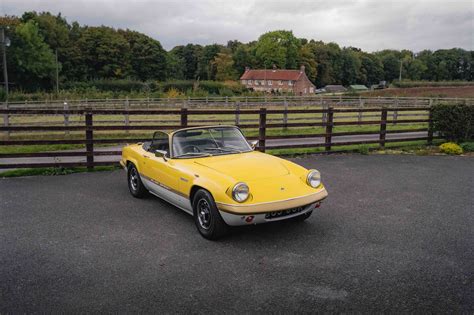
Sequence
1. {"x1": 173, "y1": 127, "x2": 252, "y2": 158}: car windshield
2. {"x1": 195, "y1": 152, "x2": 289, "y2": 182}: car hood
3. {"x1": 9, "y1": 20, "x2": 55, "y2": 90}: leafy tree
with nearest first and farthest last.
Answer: {"x1": 195, "y1": 152, "x2": 289, "y2": 182}: car hood → {"x1": 173, "y1": 127, "x2": 252, "y2": 158}: car windshield → {"x1": 9, "y1": 20, "x2": 55, "y2": 90}: leafy tree

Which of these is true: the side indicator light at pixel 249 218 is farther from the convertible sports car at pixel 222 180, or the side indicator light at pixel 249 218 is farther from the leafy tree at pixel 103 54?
the leafy tree at pixel 103 54

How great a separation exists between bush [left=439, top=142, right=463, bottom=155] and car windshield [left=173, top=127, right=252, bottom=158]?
29.3 feet

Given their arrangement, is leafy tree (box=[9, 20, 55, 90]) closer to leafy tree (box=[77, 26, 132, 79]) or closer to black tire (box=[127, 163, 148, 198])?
leafy tree (box=[77, 26, 132, 79])

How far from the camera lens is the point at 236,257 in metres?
4.62

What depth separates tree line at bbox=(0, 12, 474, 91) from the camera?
63000mm

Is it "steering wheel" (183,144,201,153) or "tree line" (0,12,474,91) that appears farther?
"tree line" (0,12,474,91)

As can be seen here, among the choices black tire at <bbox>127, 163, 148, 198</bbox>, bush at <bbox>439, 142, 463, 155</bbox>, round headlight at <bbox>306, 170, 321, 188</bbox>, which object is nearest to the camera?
round headlight at <bbox>306, 170, 321, 188</bbox>

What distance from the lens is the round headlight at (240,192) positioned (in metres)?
4.80

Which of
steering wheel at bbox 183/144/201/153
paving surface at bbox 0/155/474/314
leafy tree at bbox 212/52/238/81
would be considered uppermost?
leafy tree at bbox 212/52/238/81

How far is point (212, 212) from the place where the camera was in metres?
4.98

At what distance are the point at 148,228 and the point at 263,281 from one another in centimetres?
221

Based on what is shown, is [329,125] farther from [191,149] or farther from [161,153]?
[161,153]

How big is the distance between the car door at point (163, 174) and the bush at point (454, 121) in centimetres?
1079

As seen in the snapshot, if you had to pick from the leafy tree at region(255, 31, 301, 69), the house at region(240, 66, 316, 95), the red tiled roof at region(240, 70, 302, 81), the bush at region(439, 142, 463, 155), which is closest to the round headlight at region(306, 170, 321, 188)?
the bush at region(439, 142, 463, 155)
